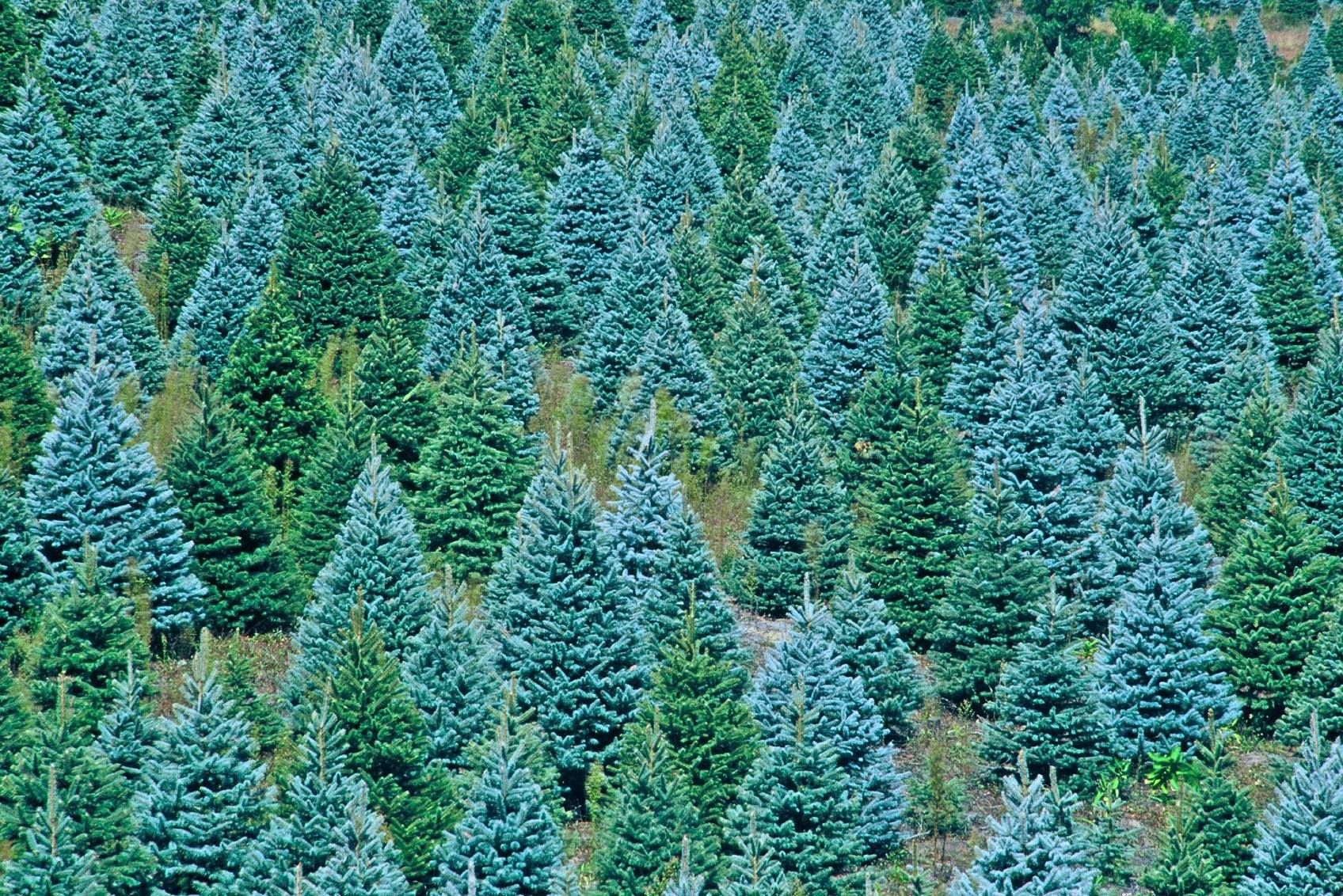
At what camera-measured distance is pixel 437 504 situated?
4509 cm

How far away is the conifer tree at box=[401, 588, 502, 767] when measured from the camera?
3672cm

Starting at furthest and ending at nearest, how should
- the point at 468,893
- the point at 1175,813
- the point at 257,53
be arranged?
the point at 257,53
the point at 1175,813
the point at 468,893

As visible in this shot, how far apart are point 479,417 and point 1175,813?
56.7ft

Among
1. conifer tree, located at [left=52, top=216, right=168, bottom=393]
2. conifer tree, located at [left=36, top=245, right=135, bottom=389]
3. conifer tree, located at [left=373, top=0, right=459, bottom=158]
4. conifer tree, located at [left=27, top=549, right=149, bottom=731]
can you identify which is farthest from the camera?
conifer tree, located at [left=373, top=0, right=459, bottom=158]

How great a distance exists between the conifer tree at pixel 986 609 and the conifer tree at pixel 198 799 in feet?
52.7

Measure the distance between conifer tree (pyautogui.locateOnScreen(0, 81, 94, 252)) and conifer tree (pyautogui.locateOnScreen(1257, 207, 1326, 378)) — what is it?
34.3 m

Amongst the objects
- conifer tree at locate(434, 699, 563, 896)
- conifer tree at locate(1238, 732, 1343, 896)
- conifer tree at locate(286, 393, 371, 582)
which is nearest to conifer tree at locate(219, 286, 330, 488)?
conifer tree at locate(286, 393, 371, 582)

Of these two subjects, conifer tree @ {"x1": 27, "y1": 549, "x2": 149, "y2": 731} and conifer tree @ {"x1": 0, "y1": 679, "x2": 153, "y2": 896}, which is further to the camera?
conifer tree @ {"x1": 27, "y1": 549, "x2": 149, "y2": 731}

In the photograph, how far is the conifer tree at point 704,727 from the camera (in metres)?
36.2

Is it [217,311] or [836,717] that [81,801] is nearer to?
[836,717]

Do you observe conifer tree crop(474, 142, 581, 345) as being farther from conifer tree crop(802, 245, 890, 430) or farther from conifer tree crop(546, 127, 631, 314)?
conifer tree crop(802, 245, 890, 430)

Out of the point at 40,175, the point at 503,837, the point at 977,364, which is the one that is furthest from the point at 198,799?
the point at 40,175

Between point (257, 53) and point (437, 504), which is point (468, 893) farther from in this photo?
point (257, 53)

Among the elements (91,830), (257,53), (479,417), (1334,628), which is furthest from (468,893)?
(257,53)
